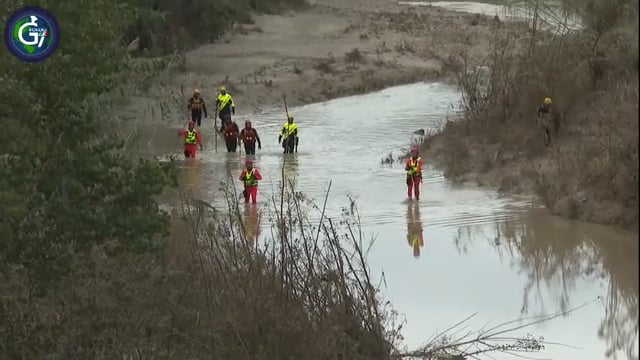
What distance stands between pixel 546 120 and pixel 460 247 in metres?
8.29

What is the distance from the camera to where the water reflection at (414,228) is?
18.7 m

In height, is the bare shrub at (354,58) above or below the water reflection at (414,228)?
above

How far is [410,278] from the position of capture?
53.3ft

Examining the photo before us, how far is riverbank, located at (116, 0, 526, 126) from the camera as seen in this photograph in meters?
43.8

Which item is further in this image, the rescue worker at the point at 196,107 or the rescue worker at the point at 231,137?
the rescue worker at the point at 196,107

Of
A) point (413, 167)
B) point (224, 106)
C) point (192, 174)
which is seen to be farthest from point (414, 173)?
point (224, 106)

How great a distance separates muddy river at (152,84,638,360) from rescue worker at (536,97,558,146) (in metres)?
2.81

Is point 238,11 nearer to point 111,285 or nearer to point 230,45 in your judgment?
point 230,45

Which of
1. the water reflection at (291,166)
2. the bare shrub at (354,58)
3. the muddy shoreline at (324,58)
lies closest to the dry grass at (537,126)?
the muddy shoreline at (324,58)

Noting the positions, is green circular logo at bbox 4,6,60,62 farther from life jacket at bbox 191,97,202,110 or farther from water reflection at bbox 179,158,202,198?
life jacket at bbox 191,97,202,110

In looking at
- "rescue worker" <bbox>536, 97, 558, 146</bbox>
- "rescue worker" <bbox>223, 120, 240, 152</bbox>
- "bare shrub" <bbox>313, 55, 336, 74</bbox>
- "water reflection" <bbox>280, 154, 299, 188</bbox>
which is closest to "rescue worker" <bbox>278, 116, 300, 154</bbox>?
"water reflection" <bbox>280, 154, 299, 188</bbox>

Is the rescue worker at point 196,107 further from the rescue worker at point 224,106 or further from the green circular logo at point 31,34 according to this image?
the green circular logo at point 31,34

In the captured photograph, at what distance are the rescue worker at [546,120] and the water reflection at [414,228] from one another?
4.91m

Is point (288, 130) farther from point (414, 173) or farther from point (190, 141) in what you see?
point (414, 173)
